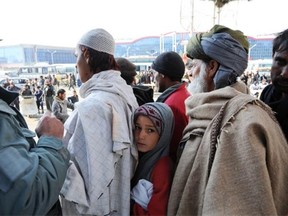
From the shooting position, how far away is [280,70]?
132 centimetres

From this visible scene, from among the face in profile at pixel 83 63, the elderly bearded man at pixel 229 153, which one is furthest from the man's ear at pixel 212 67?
the face in profile at pixel 83 63

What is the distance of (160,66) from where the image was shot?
8.63 feet

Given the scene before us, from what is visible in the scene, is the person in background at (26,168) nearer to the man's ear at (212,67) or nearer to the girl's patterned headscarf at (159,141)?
the girl's patterned headscarf at (159,141)

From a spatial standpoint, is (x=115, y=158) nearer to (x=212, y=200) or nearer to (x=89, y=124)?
(x=89, y=124)

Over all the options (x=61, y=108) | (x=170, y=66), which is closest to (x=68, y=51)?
(x=61, y=108)

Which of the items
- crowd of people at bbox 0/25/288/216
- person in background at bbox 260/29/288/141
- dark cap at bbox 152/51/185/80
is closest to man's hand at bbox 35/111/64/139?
crowd of people at bbox 0/25/288/216

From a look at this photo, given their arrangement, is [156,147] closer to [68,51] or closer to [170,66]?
[170,66]

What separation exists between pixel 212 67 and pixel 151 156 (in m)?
0.54

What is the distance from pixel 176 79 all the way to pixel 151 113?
1276 millimetres

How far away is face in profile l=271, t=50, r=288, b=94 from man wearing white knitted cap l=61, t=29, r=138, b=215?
75 centimetres

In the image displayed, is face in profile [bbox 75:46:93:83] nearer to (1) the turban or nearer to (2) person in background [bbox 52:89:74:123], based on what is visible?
(2) person in background [bbox 52:89:74:123]

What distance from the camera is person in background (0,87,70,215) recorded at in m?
0.82

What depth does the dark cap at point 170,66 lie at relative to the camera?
260cm

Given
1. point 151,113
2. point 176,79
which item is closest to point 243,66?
point 151,113
